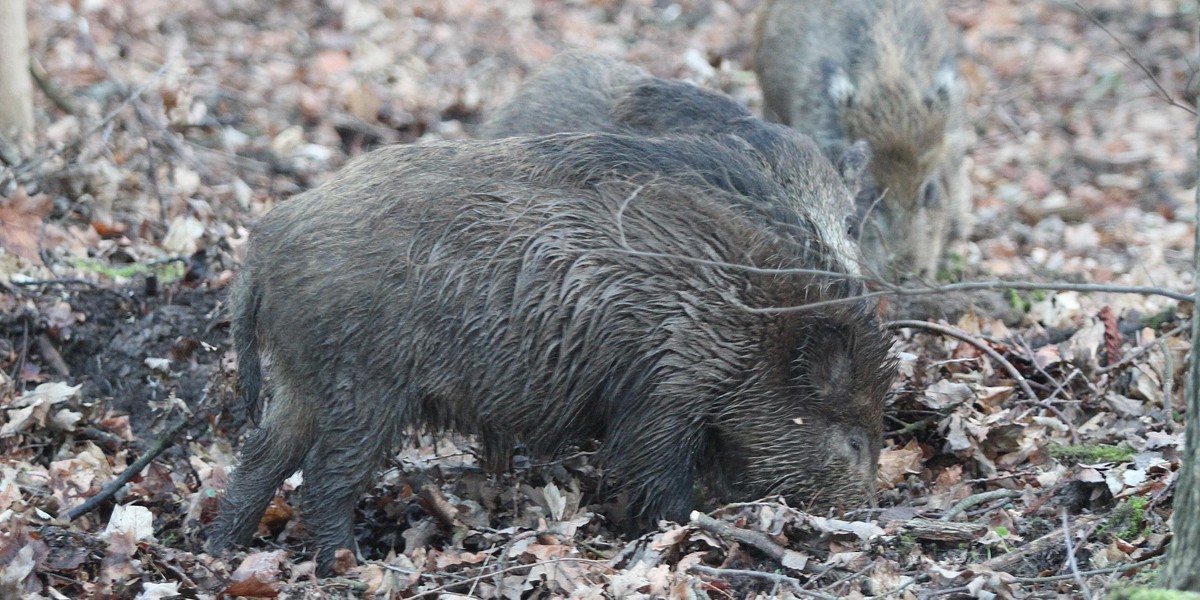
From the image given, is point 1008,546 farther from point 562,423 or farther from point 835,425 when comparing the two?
point 562,423

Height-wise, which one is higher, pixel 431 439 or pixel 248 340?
pixel 248 340

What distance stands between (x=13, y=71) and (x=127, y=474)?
10.2 ft

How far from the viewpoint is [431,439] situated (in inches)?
242

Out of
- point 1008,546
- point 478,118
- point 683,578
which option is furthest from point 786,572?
point 478,118

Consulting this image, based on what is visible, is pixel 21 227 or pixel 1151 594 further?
pixel 21 227

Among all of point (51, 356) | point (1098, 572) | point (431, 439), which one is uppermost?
point (1098, 572)

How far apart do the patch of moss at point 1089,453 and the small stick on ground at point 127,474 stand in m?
3.39

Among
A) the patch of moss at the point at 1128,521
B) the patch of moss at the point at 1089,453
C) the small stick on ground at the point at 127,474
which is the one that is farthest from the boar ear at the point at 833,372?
the small stick on ground at the point at 127,474

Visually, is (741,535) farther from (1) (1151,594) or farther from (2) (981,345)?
(2) (981,345)

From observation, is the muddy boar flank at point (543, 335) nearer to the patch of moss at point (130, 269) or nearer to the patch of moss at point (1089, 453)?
the patch of moss at point (1089, 453)

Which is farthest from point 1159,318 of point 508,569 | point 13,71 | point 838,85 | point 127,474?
point 13,71

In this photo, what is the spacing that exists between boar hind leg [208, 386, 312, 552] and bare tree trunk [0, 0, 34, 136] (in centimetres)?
318

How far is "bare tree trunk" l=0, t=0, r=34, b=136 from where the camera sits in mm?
7137

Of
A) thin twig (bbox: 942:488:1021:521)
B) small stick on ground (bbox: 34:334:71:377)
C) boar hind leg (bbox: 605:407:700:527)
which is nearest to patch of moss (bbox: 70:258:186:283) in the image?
small stick on ground (bbox: 34:334:71:377)
